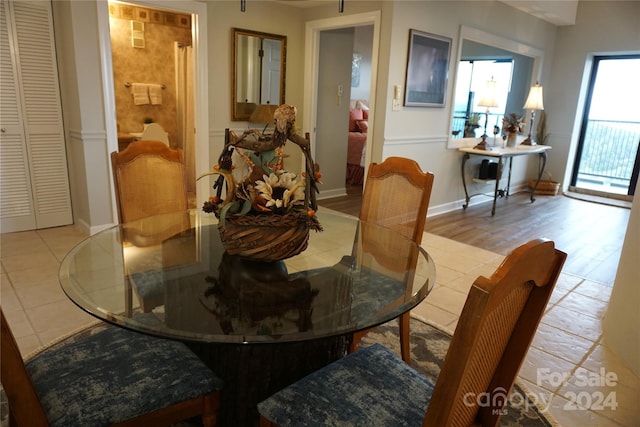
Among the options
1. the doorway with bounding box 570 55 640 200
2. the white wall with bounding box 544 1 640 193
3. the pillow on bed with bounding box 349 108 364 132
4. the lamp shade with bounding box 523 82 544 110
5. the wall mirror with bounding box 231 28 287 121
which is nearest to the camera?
the wall mirror with bounding box 231 28 287 121

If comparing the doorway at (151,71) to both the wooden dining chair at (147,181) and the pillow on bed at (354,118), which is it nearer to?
the pillow on bed at (354,118)

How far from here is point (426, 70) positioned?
4.35 metres

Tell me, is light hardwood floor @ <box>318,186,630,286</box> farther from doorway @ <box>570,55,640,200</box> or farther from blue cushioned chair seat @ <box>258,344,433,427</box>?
blue cushioned chair seat @ <box>258,344,433,427</box>

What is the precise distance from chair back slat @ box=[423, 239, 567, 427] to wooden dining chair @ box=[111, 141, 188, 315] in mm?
1434

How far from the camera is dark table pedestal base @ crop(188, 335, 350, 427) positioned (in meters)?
1.38

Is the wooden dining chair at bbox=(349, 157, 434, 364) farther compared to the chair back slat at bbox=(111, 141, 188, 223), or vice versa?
the chair back slat at bbox=(111, 141, 188, 223)

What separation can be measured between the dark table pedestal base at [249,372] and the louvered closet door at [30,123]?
314 cm

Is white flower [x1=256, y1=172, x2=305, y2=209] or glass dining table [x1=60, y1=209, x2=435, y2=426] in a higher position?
white flower [x1=256, y1=172, x2=305, y2=209]

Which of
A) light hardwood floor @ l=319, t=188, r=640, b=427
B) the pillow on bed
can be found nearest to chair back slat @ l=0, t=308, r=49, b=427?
light hardwood floor @ l=319, t=188, r=640, b=427

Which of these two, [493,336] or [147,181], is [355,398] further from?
[147,181]

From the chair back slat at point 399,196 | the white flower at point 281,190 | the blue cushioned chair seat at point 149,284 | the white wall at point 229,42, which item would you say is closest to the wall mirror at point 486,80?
the white wall at point 229,42

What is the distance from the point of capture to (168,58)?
540cm

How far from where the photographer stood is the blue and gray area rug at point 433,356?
175 cm

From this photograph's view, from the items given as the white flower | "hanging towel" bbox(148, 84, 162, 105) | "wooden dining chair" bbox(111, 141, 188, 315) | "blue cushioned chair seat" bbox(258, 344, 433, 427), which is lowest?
"blue cushioned chair seat" bbox(258, 344, 433, 427)
